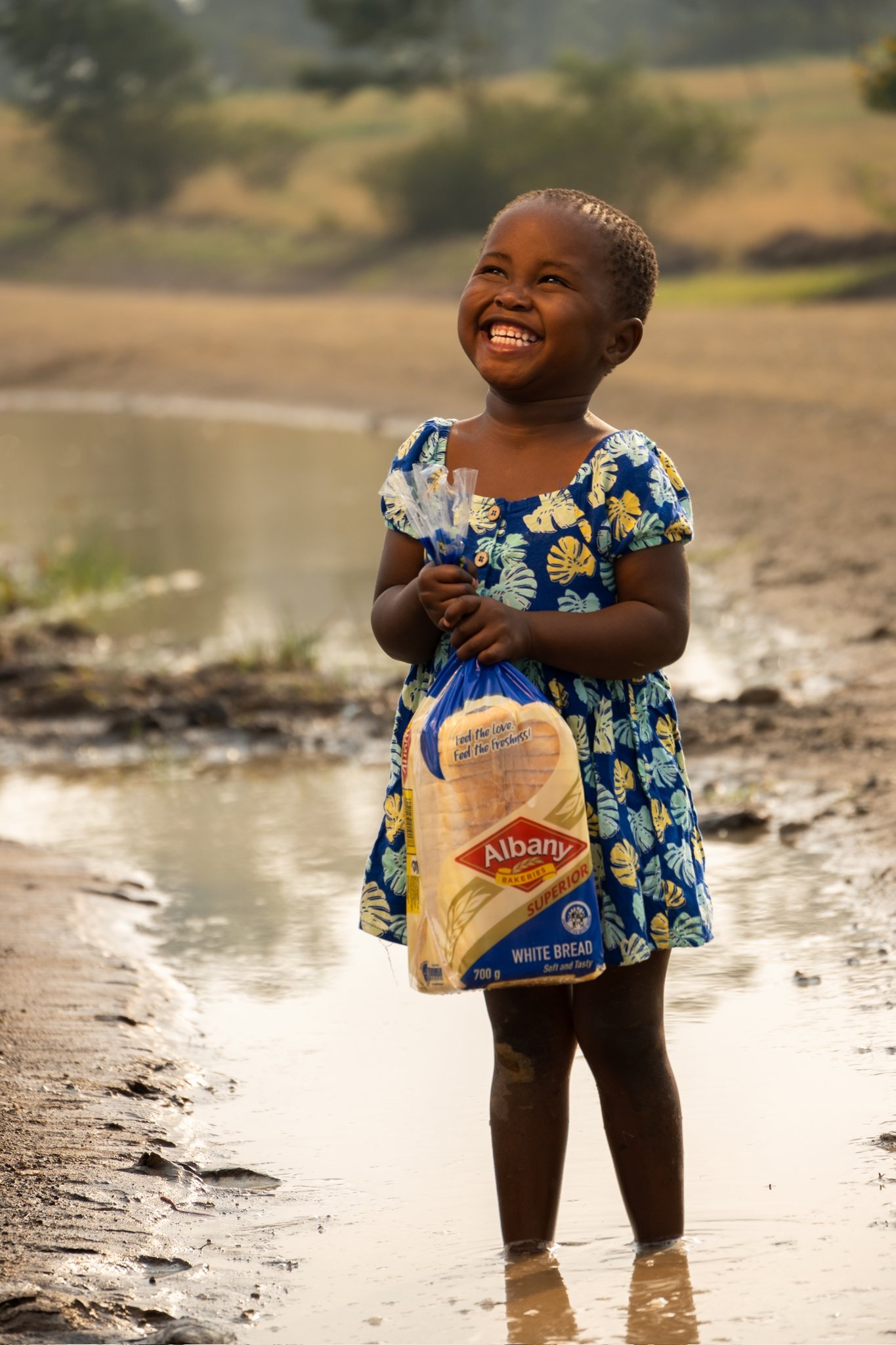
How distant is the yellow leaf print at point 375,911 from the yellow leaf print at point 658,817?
396mm

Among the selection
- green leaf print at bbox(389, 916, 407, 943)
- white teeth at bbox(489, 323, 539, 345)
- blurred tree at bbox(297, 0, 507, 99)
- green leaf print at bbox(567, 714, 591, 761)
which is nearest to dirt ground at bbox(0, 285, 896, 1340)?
green leaf print at bbox(389, 916, 407, 943)

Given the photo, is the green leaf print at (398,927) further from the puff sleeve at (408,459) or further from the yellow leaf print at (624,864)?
the puff sleeve at (408,459)

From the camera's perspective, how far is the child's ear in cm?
254

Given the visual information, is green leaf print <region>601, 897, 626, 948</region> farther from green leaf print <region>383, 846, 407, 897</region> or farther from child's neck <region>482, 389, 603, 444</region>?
child's neck <region>482, 389, 603, 444</region>

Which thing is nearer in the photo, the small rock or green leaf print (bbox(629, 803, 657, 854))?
green leaf print (bbox(629, 803, 657, 854))

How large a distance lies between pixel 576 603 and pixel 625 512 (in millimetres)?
140

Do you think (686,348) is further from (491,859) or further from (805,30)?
(805,30)

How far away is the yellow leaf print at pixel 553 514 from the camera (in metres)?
2.46

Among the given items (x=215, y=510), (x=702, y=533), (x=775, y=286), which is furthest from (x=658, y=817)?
(x=775, y=286)

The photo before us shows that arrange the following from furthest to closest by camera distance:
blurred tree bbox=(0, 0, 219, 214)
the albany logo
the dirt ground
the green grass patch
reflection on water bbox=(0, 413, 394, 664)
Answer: blurred tree bbox=(0, 0, 219, 214)
the green grass patch
reflection on water bbox=(0, 413, 394, 664)
the dirt ground
the albany logo

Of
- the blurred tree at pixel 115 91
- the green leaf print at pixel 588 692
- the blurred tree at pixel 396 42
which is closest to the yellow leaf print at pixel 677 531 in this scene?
the green leaf print at pixel 588 692

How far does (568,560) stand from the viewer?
2.47 meters

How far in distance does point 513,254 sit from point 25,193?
1908 inches

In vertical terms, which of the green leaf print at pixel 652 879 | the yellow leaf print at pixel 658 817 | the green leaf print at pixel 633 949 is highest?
the yellow leaf print at pixel 658 817
